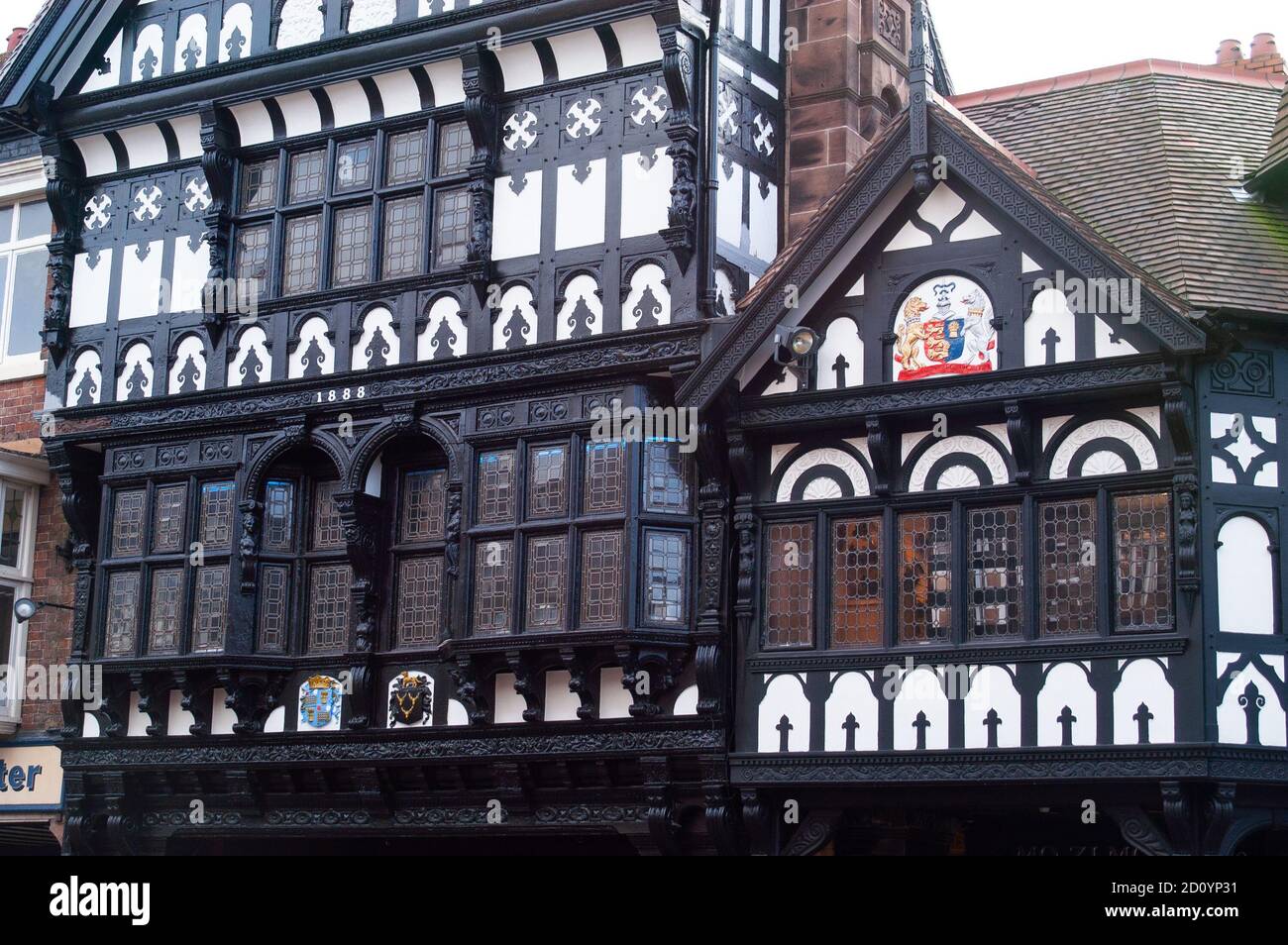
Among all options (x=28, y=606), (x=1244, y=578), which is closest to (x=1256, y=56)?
(x=1244, y=578)

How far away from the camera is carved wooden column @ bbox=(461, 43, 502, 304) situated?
2072 centimetres

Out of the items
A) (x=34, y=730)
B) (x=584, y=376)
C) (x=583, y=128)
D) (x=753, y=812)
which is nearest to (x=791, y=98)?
(x=583, y=128)

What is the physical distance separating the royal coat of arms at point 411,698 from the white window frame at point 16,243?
6712 millimetres

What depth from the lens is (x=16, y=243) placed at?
25.0 m

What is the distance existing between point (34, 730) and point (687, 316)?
9.34m

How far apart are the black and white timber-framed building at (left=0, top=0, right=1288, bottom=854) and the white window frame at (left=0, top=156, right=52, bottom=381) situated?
3.44 feet

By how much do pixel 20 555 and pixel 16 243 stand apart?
3.85 meters

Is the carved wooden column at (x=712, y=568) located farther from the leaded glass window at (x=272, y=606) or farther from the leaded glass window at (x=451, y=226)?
the leaded glass window at (x=272, y=606)

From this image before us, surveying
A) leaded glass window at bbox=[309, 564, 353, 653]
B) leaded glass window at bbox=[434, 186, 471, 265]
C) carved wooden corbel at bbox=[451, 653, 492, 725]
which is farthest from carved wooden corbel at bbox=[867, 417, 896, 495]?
leaded glass window at bbox=[309, 564, 353, 653]

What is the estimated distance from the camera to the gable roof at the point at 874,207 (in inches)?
689

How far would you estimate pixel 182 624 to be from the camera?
2173 centimetres

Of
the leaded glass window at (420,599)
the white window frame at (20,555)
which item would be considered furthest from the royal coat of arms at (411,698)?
the white window frame at (20,555)

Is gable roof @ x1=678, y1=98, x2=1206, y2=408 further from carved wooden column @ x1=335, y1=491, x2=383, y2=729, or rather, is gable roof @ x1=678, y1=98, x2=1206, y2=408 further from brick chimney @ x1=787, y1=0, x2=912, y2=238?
carved wooden column @ x1=335, y1=491, x2=383, y2=729
